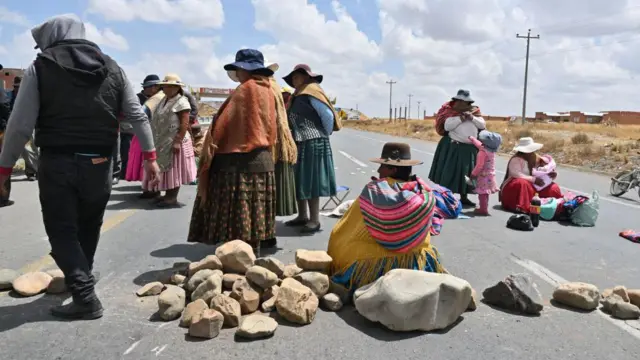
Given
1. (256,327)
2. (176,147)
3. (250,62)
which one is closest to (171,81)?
(176,147)

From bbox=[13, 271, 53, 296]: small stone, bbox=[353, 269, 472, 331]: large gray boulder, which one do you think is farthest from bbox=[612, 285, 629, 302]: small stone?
bbox=[13, 271, 53, 296]: small stone

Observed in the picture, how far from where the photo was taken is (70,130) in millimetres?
3861

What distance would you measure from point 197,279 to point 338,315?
3.63 ft

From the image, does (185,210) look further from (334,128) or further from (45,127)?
(45,127)

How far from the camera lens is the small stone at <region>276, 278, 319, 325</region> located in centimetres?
405

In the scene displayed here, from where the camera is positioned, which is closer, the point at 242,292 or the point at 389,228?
the point at 242,292

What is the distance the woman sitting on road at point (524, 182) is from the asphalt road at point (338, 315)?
0.85 m

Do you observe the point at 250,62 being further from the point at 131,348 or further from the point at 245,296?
the point at 131,348

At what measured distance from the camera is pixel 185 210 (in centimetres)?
862

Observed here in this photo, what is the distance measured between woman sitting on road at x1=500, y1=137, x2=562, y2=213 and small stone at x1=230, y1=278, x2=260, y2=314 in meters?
5.63

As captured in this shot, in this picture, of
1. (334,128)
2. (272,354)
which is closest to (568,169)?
(334,128)

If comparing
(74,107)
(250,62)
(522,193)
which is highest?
(250,62)

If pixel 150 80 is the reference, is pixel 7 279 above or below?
below

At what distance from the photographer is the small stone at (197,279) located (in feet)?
14.7
